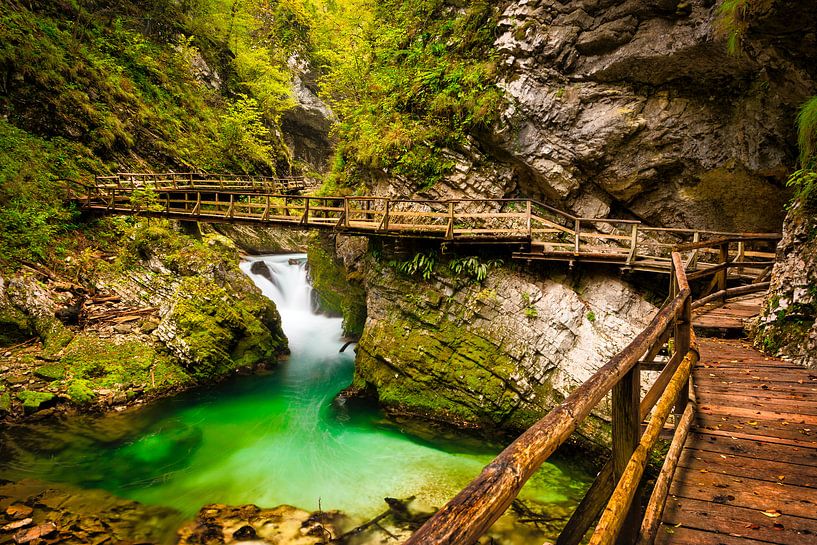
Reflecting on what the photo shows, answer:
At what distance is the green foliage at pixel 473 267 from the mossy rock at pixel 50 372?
10242 mm

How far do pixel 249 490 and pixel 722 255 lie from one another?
1102cm

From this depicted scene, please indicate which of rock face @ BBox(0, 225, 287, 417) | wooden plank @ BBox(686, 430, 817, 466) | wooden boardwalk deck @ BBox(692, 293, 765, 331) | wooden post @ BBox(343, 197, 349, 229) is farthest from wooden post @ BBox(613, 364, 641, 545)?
rock face @ BBox(0, 225, 287, 417)

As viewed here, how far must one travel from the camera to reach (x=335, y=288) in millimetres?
17547

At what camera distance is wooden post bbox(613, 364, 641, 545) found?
232 centimetres

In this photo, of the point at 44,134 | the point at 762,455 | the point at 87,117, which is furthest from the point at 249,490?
the point at 87,117

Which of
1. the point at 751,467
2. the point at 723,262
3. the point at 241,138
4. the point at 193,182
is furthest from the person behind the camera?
the point at 241,138

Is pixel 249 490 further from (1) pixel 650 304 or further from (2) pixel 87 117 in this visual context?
(2) pixel 87 117

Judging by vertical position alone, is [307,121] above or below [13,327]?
above

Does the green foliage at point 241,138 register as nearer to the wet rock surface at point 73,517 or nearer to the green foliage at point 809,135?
the wet rock surface at point 73,517

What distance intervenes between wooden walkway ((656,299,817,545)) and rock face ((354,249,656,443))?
5155mm

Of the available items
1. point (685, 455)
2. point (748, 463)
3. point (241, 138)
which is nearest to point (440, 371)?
point (685, 455)

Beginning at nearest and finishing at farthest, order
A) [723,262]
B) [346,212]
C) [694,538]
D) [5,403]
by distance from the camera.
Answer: [694,538] < [723,262] < [5,403] < [346,212]

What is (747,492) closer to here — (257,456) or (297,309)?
(257,456)

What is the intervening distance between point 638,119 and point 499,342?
23.9 feet
